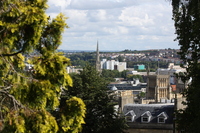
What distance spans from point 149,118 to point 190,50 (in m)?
14.4

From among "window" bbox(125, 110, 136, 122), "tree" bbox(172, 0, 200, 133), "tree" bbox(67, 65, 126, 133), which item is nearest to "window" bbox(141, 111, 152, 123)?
"window" bbox(125, 110, 136, 122)

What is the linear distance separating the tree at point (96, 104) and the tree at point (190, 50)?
7.32 metres

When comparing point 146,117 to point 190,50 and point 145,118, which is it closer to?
point 145,118

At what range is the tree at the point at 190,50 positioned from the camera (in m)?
23.9

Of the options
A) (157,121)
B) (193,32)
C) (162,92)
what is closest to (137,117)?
(157,121)

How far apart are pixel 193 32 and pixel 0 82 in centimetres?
1275

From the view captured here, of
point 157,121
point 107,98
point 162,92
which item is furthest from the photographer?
point 162,92

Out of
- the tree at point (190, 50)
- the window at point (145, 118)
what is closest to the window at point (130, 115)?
the window at point (145, 118)

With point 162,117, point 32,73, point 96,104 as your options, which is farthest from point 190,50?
point 162,117

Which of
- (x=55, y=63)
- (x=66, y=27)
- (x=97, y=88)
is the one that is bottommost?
(x=97, y=88)

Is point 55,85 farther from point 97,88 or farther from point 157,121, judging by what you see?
point 157,121

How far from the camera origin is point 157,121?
3953 centimetres

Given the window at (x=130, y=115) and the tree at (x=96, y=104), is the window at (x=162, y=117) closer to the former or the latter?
the window at (x=130, y=115)

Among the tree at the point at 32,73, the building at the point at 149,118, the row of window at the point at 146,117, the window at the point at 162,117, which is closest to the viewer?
the tree at the point at 32,73
